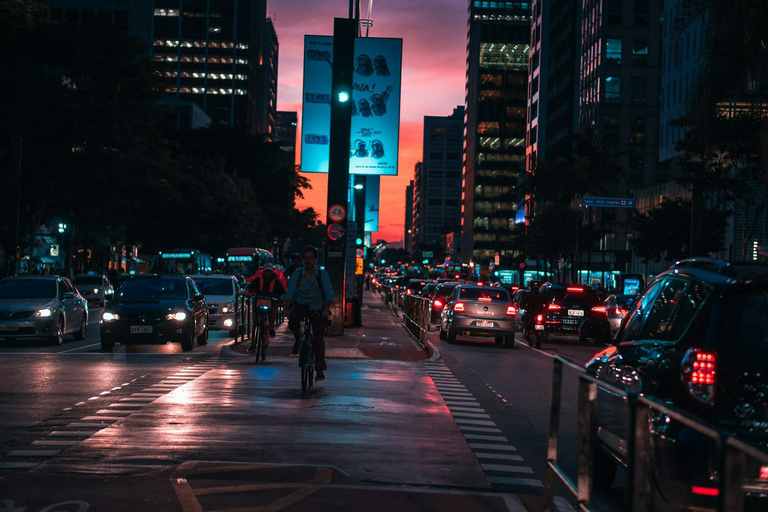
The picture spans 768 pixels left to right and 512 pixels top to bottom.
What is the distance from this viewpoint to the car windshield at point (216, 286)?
30.5 meters

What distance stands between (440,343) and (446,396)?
1544cm

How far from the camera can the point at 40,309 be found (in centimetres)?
2394

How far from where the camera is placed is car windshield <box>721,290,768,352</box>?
20.6ft

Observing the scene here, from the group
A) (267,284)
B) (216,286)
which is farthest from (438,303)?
(267,284)

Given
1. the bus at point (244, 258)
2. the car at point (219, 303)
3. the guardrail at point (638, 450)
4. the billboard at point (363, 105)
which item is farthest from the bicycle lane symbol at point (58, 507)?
the bus at point (244, 258)

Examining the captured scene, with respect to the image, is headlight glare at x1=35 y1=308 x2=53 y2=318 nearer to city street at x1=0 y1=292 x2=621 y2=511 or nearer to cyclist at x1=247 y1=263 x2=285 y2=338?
city street at x1=0 y1=292 x2=621 y2=511

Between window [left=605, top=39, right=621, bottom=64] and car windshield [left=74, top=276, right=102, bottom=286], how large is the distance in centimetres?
6048

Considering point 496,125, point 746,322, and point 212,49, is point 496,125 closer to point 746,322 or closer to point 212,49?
point 212,49

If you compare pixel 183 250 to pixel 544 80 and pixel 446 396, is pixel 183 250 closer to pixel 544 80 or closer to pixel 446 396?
pixel 446 396

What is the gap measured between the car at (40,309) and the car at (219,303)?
3.87 m

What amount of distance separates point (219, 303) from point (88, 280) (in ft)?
83.8

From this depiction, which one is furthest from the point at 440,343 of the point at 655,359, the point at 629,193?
the point at 629,193

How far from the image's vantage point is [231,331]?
98.6ft

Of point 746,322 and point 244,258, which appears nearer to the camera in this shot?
point 746,322
